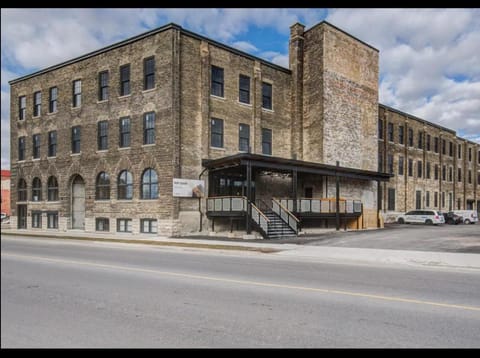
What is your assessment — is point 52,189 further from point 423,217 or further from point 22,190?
point 423,217

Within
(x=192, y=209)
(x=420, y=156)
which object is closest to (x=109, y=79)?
(x=192, y=209)

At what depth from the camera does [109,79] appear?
28.2 meters

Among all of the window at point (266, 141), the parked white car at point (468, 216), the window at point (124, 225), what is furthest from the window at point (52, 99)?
the parked white car at point (468, 216)

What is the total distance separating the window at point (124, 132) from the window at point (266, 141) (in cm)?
1016

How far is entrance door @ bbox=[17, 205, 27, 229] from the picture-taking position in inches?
1337

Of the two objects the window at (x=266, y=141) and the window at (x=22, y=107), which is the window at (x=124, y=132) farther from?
the window at (x=22, y=107)

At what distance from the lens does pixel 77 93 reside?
30484mm

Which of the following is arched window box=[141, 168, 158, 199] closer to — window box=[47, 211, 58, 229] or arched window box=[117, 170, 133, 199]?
arched window box=[117, 170, 133, 199]

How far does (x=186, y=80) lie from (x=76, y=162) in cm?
1135

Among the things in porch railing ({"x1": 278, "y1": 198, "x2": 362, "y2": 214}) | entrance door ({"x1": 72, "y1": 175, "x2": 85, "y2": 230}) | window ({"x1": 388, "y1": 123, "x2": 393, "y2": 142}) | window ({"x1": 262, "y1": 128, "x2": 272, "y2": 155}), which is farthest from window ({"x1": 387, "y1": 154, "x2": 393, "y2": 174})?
entrance door ({"x1": 72, "y1": 175, "x2": 85, "y2": 230})

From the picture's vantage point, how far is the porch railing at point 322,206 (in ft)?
84.8

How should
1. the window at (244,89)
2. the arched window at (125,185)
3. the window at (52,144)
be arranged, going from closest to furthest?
the arched window at (125,185) → the window at (244,89) → the window at (52,144)

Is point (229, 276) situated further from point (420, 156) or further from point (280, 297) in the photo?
point (420, 156)

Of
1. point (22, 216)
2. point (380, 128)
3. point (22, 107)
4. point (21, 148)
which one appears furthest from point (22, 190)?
point (380, 128)
